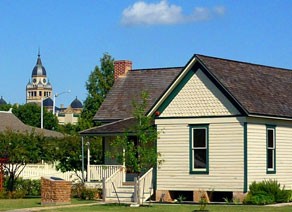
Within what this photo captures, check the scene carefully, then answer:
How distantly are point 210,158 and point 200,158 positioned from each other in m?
0.60

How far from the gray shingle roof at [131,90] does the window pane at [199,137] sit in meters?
7.74

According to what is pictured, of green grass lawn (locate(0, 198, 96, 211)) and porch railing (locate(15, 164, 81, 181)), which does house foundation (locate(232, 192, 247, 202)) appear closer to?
green grass lawn (locate(0, 198, 96, 211))

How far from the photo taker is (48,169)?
5228 cm

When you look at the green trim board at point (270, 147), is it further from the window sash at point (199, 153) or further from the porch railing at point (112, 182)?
the porch railing at point (112, 182)

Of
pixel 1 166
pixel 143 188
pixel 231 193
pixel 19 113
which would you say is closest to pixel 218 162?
pixel 231 193

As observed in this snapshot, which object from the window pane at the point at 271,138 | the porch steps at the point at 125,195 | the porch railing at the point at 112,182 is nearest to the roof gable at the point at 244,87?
the window pane at the point at 271,138

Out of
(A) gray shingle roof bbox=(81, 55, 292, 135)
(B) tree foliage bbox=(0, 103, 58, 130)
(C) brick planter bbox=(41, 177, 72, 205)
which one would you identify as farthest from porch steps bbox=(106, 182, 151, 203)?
(B) tree foliage bbox=(0, 103, 58, 130)

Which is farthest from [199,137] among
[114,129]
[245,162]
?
[114,129]

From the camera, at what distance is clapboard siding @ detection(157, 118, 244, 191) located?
32.9 m

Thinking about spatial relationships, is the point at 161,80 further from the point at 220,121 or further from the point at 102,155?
the point at 220,121

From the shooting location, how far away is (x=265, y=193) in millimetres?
32156

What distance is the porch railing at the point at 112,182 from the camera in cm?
3531

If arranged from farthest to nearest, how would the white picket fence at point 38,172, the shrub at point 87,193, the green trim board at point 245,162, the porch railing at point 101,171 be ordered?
the white picket fence at point 38,172
the porch railing at point 101,171
the shrub at point 87,193
the green trim board at point 245,162

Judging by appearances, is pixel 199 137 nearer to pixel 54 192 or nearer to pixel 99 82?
pixel 54 192
